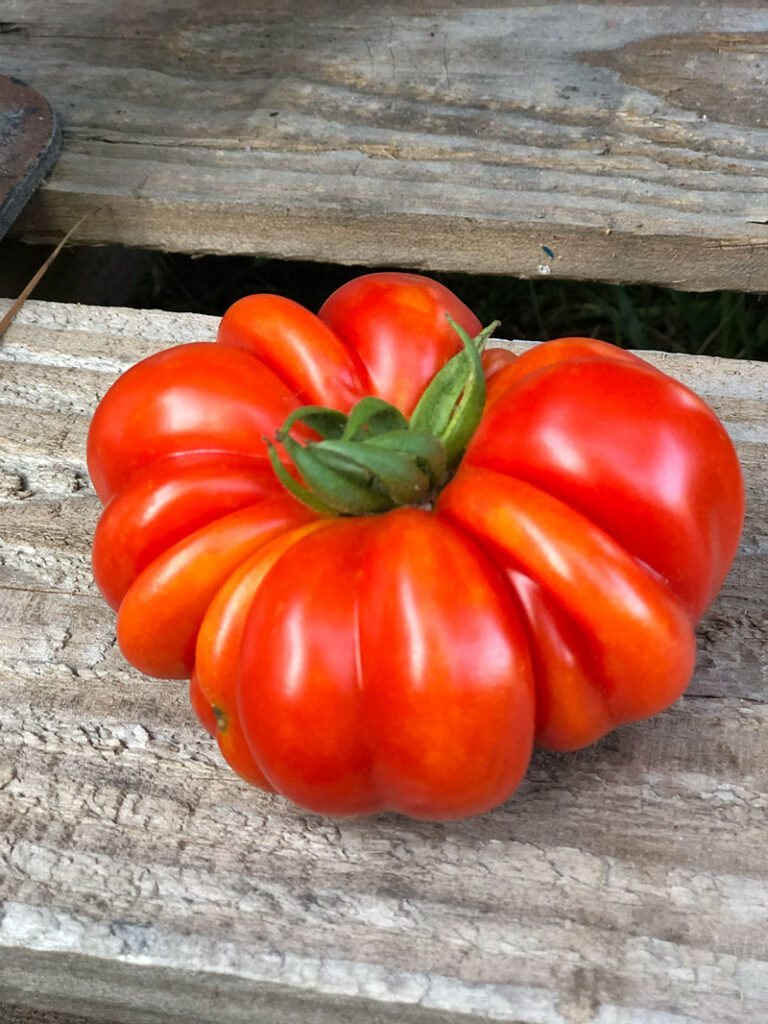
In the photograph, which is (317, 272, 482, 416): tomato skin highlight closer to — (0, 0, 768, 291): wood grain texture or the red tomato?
the red tomato

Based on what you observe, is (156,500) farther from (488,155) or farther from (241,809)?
(488,155)

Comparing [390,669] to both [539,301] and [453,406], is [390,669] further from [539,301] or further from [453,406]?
[539,301]

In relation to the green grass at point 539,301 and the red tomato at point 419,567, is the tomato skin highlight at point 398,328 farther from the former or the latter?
the green grass at point 539,301

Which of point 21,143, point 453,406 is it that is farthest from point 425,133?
point 453,406

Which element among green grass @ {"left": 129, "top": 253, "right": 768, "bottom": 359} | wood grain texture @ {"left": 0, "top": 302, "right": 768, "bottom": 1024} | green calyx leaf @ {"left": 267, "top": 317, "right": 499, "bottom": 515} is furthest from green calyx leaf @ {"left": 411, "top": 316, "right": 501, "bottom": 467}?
green grass @ {"left": 129, "top": 253, "right": 768, "bottom": 359}

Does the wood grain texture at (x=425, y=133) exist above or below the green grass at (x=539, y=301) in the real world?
above

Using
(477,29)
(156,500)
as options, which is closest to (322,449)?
(156,500)

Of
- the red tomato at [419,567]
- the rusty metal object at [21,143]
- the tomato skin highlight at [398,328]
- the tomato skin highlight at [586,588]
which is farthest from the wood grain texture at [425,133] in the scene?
the tomato skin highlight at [586,588]
